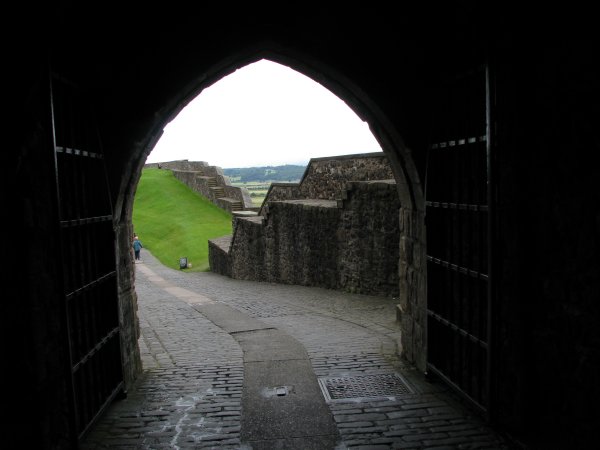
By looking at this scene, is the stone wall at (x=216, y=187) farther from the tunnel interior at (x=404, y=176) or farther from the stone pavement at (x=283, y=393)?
the tunnel interior at (x=404, y=176)

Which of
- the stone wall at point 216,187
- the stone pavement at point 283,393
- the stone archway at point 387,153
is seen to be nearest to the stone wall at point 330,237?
the stone pavement at point 283,393

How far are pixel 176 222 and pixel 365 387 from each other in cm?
2654

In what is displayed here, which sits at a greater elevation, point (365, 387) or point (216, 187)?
point (216, 187)

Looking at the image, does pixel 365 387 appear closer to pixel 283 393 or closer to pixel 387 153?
pixel 283 393

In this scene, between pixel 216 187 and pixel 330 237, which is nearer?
pixel 330 237

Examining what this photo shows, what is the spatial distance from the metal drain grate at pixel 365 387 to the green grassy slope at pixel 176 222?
56.3 feet

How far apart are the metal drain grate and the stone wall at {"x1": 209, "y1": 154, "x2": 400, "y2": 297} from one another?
5.36m

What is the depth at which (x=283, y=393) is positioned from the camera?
217 inches

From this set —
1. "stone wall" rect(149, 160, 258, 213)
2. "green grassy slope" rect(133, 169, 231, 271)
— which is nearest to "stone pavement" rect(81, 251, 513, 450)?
"green grassy slope" rect(133, 169, 231, 271)

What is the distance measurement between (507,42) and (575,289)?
1.85 metres

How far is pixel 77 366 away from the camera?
4.27 metres

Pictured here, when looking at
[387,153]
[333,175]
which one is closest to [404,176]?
[387,153]

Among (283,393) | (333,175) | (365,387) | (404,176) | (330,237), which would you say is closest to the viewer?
(283,393)

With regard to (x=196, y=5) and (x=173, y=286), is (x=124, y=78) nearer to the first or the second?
(x=196, y=5)
